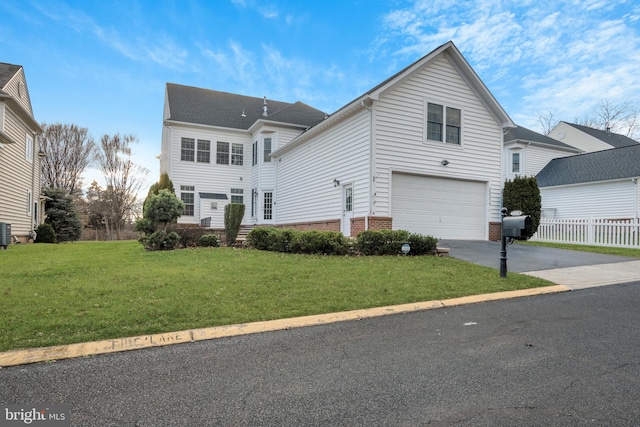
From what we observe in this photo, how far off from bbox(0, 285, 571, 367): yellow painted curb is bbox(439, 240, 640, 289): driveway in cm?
320

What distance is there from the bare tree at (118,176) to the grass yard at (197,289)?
30203 millimetres

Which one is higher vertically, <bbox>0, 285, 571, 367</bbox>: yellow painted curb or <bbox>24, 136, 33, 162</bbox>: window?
<bbox>24, 136, 33, 162</bbox>: window

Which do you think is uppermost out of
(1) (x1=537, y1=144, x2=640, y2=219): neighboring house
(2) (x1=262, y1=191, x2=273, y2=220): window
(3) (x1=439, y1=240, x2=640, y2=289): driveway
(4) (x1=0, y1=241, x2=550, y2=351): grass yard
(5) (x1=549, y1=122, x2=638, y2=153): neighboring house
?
(5) (x1=549, y1=122, x2=638, y2=153): neighboring house

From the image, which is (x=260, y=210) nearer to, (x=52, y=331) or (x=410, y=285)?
(x=410, y=285)

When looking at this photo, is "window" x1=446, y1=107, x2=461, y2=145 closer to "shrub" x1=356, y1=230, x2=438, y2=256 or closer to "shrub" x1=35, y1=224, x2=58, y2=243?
"shrub" x1=356, y1=230, x2=438, y2=256

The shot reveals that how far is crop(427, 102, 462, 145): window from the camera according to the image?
13938 millimetres

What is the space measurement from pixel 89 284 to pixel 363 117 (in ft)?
33.0

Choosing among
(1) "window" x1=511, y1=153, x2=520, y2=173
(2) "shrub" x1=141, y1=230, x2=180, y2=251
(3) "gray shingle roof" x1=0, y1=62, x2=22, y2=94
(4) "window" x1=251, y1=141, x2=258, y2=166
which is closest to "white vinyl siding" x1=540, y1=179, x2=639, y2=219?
(1) "window" x1=511, y1=153, x2=520, y2=173

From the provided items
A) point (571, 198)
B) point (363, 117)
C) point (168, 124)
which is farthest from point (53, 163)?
point (571, 198)

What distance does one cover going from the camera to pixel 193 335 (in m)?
4.18

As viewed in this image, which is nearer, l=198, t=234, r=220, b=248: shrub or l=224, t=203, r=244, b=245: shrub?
l=198, t=234, r=220, b=248: shrub

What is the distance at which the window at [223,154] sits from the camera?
2306 centimetres

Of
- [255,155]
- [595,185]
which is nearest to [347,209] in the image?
[255,155]

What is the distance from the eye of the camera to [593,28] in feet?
55.4
